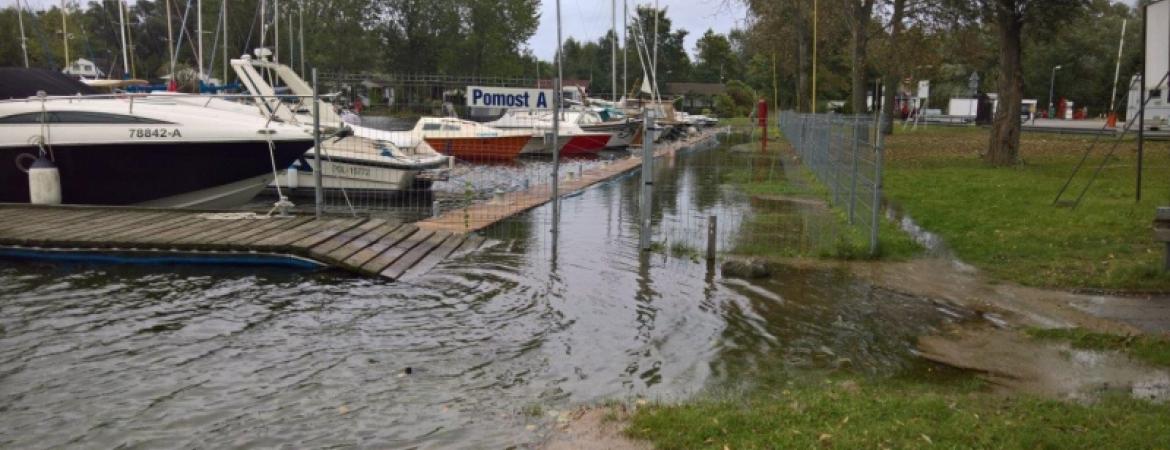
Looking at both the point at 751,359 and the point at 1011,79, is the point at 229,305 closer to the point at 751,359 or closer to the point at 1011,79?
the point at 751,359

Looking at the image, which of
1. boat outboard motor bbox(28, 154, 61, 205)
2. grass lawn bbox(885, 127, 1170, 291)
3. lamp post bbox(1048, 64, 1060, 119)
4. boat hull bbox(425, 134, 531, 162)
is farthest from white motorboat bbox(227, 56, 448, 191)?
lamp post bbox(1048, 64, 1060, 119)

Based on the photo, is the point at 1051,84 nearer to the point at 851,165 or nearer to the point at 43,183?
the point at 851,165

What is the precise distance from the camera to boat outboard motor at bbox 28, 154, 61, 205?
1358 cm

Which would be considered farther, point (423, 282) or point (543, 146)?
point (543, 146)

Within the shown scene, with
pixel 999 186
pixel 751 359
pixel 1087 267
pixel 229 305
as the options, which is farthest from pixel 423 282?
pixel 999 186

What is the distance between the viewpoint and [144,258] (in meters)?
10.5

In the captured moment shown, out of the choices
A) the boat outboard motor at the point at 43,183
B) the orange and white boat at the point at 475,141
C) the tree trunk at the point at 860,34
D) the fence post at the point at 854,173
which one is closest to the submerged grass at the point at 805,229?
the fence post at the point at 854,173

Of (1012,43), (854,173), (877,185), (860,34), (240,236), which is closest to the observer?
(877,185)

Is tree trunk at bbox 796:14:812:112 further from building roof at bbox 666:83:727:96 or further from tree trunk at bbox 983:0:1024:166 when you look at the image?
building roof at bbox 666:83:727:96

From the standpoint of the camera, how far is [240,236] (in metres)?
11.0

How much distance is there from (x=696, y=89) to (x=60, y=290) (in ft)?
347

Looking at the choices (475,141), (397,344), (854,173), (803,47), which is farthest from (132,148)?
(803,47)

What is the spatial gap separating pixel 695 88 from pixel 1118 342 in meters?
107

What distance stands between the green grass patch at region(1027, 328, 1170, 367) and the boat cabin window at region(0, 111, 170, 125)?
12.9 m
